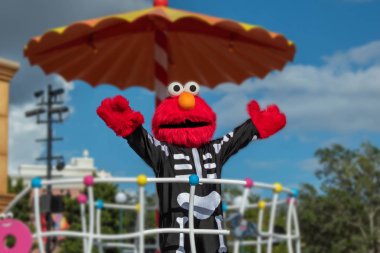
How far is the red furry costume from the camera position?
156 inches

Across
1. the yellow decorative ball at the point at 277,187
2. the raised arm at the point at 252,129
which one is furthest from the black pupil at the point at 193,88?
the yellow decorative ball at the point at 277,187

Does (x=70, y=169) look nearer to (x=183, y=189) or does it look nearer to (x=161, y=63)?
(x=161, y=63)

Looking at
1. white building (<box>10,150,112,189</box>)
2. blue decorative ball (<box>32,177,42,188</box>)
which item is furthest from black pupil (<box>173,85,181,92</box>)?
white building (<box>10,150,112,189</box>)

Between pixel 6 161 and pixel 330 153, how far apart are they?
30.6 metres

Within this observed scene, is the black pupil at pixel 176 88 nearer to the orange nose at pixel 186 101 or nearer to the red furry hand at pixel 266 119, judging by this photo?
the orange nose at pixel 186 101

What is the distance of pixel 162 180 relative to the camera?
3.87 metres

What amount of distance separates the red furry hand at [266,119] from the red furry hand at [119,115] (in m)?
0.76

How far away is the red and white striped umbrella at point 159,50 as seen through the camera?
687 centimetres

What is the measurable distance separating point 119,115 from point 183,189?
0.57 metres

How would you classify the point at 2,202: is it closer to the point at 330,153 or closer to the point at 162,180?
the point at 162,180

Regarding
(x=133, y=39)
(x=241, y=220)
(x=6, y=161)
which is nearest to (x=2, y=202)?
(x=6, y=161)

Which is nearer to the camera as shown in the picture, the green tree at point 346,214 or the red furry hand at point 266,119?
the red furry hand at point 266,119

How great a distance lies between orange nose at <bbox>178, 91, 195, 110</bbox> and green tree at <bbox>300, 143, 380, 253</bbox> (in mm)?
32046

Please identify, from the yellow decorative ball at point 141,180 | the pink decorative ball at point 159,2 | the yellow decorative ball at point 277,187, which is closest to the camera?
the yellow decorative ball at point 141,180
